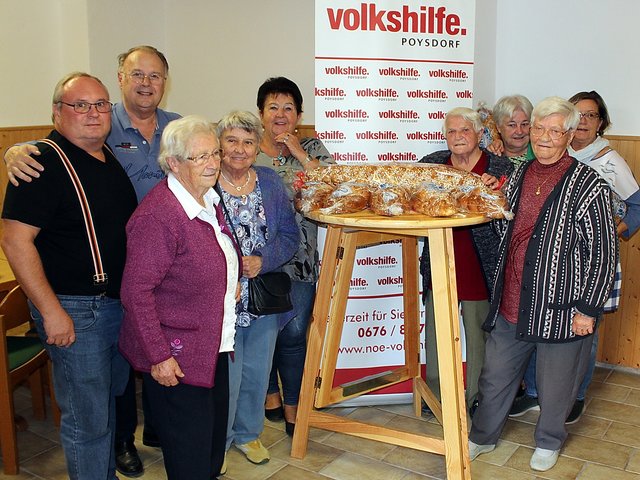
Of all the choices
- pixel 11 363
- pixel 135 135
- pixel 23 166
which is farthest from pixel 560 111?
pixel 11 363

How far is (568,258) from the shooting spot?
2465 millimetres

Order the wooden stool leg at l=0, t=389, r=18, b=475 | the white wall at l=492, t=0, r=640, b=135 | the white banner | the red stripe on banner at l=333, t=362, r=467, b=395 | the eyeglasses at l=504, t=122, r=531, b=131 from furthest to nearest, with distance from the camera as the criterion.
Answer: the white wall at l=492, t=0, r=640, b=135
the red stripe on banner at l=333, t=362, r=467, b=395
the eyeglasses at l=504, t=122, r=531, b=131
the white banner
the wooden stool leg at l=0, t=389, r=18, b=475

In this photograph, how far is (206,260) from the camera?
190 cm

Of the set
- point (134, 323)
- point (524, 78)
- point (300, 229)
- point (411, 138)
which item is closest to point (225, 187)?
point (300, 229)

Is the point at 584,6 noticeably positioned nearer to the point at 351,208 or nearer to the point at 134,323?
the point at 351,208

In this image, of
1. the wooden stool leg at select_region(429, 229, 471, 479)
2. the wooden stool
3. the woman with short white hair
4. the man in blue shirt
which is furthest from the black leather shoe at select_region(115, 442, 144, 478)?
the woman with short white hair

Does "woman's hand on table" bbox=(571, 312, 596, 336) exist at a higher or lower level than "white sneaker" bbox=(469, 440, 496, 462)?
higher

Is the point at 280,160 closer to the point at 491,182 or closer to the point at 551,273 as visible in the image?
the point at 491,182

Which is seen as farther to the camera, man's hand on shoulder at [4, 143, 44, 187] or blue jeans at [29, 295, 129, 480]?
blue jeans at [29, 295, 129, 480]

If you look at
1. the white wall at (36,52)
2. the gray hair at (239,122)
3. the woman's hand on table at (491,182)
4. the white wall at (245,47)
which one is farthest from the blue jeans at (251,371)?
the white wall at (36,52)

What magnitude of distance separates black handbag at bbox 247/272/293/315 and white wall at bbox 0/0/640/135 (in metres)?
2.01

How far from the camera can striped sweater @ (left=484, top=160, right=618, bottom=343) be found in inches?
95.7

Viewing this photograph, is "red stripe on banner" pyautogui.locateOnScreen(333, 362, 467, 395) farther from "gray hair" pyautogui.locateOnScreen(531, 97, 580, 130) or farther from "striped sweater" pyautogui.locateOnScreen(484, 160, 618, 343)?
"gray hair" pyautogui.locateOnScreen(531, 97, 580, 130)

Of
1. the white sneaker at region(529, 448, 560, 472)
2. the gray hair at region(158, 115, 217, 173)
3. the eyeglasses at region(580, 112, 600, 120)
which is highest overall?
the eyeglasses at region(580, 112, 600, 120)
